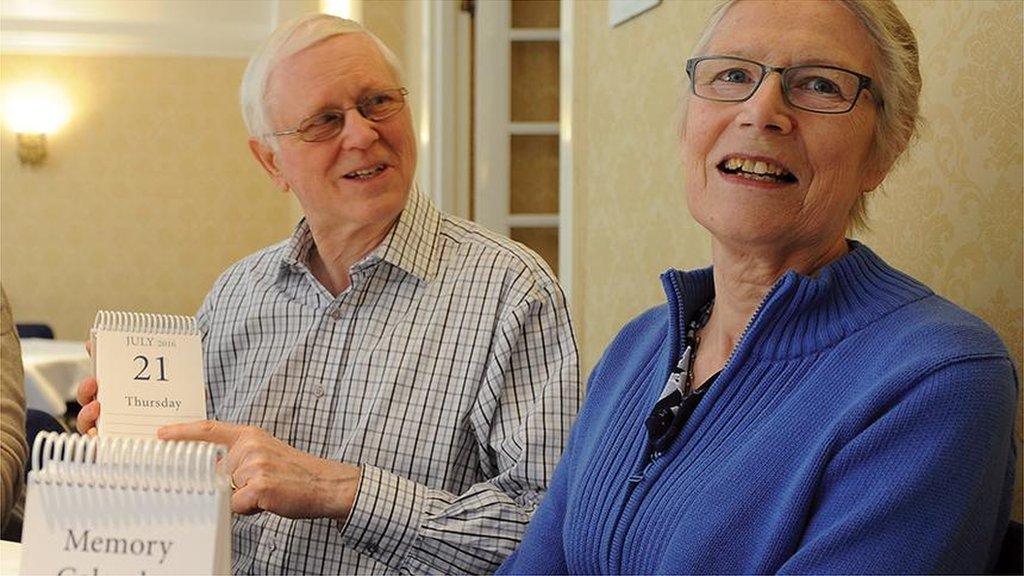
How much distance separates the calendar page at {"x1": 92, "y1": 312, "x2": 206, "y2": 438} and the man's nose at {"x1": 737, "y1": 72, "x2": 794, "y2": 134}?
66 centimetres

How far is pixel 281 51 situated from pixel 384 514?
0.81 meters

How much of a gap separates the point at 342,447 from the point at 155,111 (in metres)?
7.16

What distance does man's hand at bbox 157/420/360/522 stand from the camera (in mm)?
1583

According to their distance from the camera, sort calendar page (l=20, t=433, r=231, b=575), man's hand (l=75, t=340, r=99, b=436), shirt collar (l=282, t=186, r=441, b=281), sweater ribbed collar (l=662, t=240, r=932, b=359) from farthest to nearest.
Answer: shirt collar (l=282, t=186, r=441, b=281) < man's hand (l=75, t=340, r=99, b=436) < sweater ribbed collar (l=662, t=240, r=932, b=359) < calendar page (l=20, t=433, r=231, b=575)

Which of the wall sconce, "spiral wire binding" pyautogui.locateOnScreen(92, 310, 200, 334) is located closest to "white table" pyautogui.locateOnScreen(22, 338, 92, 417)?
the wall sconce

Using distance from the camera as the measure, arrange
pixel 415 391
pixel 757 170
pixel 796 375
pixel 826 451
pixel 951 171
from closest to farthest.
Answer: pixel 826 451 → pixel 796 375 → pixel 757 170 → pixel 951 171 → pixel 415 391

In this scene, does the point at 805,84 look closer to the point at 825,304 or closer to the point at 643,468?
the point at 825,304

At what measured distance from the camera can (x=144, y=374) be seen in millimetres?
1346

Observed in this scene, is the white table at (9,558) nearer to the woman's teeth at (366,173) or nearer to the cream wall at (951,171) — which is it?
the woman's teeth at (366,173)

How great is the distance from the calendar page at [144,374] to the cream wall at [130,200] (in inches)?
282

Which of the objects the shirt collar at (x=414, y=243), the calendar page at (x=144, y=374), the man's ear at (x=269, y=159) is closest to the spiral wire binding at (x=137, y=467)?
the calendar page at (x=144, y=374)

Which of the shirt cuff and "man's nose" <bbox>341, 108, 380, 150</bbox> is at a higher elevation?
"man's nose" <bbox>341, 108, 380, 150</bbox>

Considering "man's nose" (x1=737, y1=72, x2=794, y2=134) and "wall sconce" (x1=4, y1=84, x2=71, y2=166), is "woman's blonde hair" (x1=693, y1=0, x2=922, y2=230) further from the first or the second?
"wall sconce" (x1=4, y1=84, x2=71, y2=166)

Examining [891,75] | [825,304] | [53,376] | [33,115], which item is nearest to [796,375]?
[825,304]
